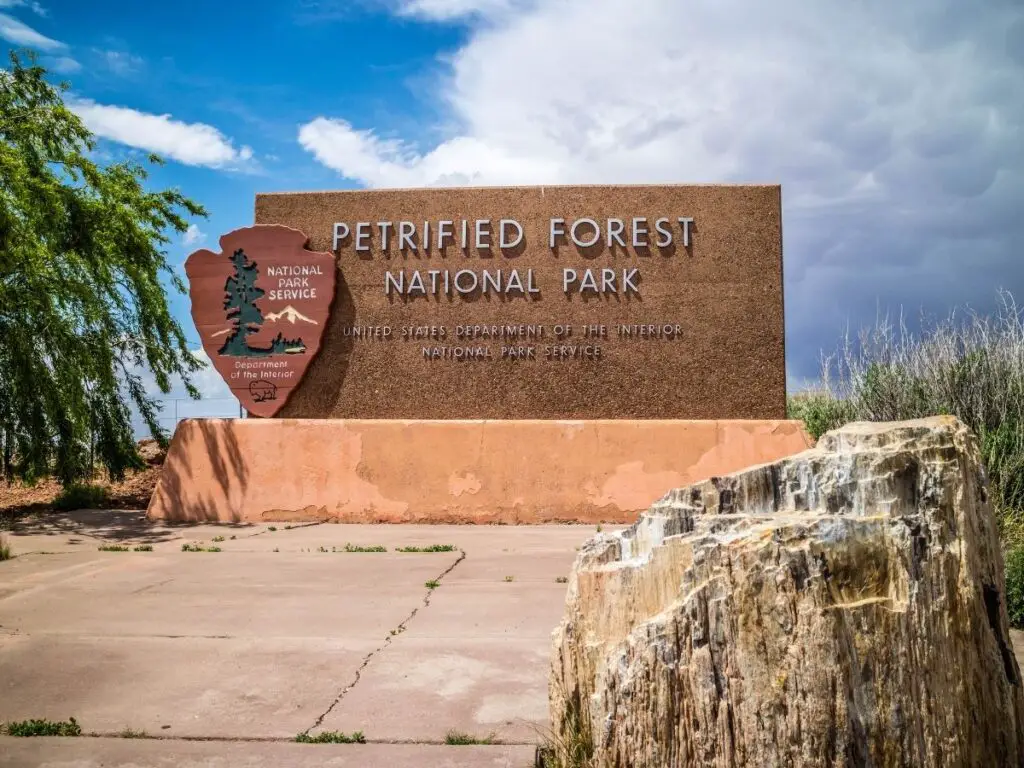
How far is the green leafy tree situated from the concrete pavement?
265cm

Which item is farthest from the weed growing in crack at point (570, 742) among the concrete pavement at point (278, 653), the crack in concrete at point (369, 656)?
the crack in concrete at point (369, 656)

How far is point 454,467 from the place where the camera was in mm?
10133

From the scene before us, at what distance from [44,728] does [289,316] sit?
8.10m

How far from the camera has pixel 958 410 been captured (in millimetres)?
9727

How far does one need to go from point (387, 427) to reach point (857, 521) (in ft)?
27.7

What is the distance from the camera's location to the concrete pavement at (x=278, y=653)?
3215mm

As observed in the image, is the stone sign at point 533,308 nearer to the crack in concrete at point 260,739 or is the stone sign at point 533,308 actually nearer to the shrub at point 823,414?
the shrub at point 823,414

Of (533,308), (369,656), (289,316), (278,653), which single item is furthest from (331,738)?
(289,316)

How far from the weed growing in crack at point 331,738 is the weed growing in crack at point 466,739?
339 mm

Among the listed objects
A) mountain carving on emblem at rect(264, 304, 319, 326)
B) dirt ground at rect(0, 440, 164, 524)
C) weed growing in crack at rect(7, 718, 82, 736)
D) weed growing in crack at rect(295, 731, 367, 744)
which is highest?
mountain carving on emblem at rect(264, 304, 319, 326)

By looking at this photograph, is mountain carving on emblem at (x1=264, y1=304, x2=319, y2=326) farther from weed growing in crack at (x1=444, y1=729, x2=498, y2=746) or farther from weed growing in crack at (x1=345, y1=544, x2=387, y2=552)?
weed growing in crack at (x1=444, y1=729, x2=498, y2=746)

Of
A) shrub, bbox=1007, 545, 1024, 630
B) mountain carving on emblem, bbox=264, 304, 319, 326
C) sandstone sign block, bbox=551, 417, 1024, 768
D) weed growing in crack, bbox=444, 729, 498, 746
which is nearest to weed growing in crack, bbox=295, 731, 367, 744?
weed growing in crack, bbox=444, 729, 498, 746

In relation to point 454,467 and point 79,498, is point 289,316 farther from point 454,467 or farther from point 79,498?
point 79,498

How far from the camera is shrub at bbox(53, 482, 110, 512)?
1185 centimetres
